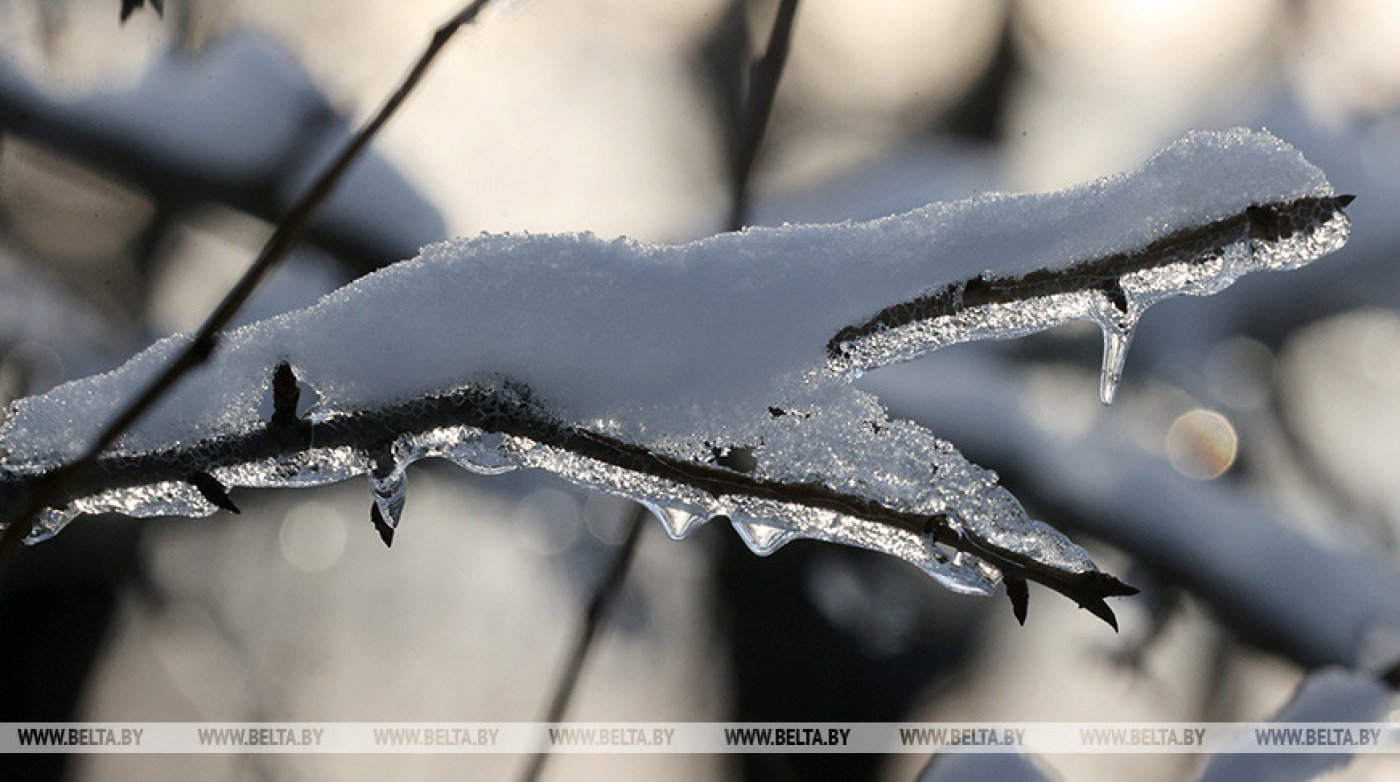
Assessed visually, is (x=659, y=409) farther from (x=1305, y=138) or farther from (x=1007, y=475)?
(x=1305, y=138)

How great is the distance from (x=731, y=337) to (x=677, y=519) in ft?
0.63

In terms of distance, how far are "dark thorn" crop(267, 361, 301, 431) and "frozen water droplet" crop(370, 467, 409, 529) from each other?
0.08 meters

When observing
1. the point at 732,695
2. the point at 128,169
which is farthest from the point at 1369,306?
the point at 128,169

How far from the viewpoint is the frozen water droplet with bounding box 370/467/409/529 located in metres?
0.65

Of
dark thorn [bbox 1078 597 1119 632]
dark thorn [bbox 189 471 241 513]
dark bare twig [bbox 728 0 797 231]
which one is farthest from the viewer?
dark bare twig [bbox 728 0 797 231]

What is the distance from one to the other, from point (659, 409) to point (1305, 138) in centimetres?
191

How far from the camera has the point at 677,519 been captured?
27.4 inches

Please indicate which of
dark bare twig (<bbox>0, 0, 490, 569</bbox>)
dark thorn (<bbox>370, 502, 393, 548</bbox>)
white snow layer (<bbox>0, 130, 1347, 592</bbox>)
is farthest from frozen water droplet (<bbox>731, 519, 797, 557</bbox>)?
dark bare twig (<bbox>0, 0, 490, 569</bbox>)

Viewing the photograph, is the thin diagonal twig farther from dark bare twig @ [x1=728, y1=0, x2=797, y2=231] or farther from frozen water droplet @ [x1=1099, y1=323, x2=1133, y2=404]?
frozen water droplet @ [x1=1099, y1=323, x2=1133, y2=404]

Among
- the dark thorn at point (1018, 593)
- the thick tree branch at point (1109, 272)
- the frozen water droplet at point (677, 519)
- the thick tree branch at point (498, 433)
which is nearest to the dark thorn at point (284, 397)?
the thick tree branch at point (498, 433)

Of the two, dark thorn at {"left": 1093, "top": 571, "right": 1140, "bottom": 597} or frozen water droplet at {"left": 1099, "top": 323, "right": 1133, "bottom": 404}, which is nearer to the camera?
dark thorn at {"left": 1093, "top": 571, "right": 1140, "bottom": 597}

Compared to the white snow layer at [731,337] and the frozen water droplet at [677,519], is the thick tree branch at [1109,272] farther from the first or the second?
the frozen water droplet at [677,519]

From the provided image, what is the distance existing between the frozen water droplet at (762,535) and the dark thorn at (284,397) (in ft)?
1.24

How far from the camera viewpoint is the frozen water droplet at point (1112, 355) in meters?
0.64
